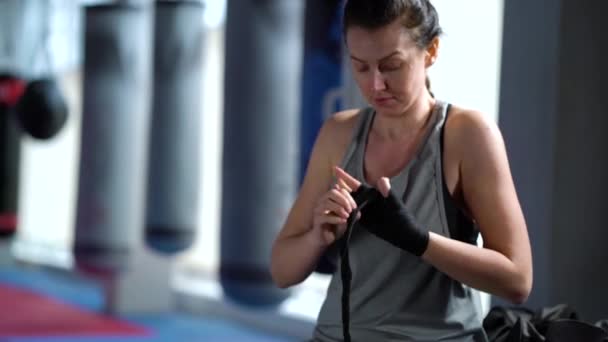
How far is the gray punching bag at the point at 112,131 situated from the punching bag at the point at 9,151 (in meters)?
0.83

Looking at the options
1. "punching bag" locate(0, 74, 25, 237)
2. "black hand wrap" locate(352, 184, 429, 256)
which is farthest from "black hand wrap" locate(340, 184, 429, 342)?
"punching bag" locate(0, 74, 25, 237)

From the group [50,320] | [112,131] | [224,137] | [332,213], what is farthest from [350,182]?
[50,320]

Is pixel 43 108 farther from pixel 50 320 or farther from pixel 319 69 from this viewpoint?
pixel 319 69

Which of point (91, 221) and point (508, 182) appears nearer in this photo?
point (508, 182)

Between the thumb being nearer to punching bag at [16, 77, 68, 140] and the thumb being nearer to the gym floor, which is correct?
the gym floor

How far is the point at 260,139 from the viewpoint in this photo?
237 cm

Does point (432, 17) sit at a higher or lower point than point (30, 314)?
higher

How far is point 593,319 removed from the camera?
67.3 inches

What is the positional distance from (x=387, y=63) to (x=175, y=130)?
161 centimetres

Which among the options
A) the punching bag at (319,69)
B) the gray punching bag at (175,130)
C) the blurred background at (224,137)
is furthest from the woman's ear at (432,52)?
the gray punching bag at (175,130)

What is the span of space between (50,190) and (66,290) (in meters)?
0.66

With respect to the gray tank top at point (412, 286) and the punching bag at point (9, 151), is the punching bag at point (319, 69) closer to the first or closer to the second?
the gray tank top at point (412, 286)

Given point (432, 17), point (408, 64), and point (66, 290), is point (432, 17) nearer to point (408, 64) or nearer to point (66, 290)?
point (408, 64)

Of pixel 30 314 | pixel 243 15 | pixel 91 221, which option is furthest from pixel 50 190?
pixel 243 15
